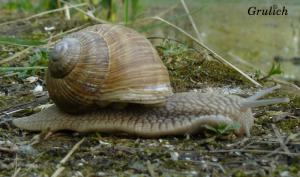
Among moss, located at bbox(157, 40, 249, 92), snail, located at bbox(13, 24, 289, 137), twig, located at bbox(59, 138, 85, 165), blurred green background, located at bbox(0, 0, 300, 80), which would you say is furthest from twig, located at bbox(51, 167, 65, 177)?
blurred green background, located at bbox(0, 0, 300, 80)

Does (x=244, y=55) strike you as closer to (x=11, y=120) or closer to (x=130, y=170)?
(x=11, y=120)

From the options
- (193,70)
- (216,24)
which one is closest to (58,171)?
(193,70)

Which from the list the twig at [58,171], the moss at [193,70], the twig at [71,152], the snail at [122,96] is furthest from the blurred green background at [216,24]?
the twig at [58,171]

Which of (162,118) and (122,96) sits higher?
(122,96)

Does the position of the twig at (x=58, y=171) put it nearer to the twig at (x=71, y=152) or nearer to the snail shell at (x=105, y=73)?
the twig at (x=71, y=152)

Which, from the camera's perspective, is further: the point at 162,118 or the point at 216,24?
the point at 216,24

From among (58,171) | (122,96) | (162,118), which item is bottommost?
(58,171)

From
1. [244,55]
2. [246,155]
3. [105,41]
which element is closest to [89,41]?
[105,41]

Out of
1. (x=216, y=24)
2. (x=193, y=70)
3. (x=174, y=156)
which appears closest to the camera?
(x=174, y=156)

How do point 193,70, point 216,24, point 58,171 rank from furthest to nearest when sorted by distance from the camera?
1. point 216,24
2. point 193,70
3. point 58,171

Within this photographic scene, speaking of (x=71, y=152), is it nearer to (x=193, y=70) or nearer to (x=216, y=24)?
(x=193, y=70)
